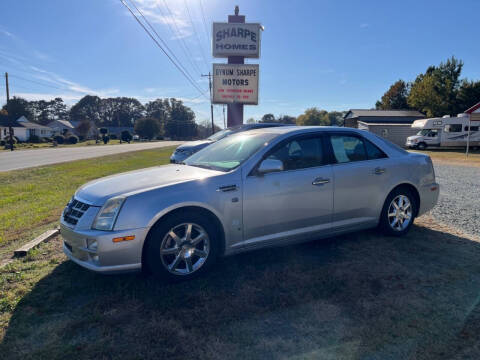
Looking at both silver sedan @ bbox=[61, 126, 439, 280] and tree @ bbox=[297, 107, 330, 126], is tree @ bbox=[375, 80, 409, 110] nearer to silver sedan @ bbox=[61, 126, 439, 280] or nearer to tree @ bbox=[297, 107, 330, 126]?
tree @ bbox=[297, 107, 330, 126]

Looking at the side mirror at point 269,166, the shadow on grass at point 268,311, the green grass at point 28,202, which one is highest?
the side mirror at point 269,166

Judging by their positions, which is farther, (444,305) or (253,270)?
(253,270)

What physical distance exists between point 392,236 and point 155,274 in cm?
344

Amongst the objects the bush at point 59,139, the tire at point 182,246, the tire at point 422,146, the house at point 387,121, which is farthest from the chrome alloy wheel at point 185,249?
the bush at point 59,139

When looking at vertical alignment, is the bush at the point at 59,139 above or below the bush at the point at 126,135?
below

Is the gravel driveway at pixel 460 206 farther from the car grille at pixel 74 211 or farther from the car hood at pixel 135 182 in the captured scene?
the car grille at pixel 74 211

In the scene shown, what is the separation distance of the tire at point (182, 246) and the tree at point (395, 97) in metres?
70.7

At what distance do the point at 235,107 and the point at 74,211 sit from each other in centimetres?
1387

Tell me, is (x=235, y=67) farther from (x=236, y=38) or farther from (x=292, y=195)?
(x=292, y=195)

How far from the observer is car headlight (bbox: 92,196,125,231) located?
9.96 feet

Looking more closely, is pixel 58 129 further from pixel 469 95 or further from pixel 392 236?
pixel 392 236

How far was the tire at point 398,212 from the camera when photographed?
457cm

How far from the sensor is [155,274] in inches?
126

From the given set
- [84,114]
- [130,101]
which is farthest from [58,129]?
[130,101]
